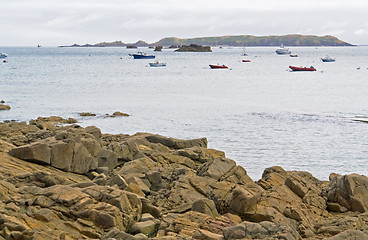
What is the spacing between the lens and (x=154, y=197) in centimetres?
1644

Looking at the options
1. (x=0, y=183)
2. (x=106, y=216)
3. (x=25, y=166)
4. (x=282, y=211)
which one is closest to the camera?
(x=106, y=216)

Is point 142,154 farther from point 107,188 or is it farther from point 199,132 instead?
point 199,132

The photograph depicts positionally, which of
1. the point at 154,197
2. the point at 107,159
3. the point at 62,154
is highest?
the point at 62,154

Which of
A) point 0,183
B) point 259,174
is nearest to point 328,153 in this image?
point 259,174

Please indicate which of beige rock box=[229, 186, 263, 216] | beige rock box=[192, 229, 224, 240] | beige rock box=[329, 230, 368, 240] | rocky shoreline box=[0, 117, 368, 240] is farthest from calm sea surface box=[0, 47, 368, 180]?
beige rock box=[192, 229, 224, 240]

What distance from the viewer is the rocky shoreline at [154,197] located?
497 inches

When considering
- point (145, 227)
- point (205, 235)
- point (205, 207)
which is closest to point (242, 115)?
point (205, 207)

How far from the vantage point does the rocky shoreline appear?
12633mm

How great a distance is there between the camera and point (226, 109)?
172ft

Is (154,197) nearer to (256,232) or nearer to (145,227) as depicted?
(145,227)

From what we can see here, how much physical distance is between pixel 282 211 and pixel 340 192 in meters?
2.94

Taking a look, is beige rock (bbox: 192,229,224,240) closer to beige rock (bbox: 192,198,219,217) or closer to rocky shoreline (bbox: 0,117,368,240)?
rocky shoreline (bbox: 0,117,368,240)

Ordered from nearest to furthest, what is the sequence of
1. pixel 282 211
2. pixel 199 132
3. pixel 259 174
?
pixel 282 211, pixel 259 174, pixel 199 132

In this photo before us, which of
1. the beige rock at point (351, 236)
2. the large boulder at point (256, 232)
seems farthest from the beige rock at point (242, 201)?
the beige rock at point (351, 236)
